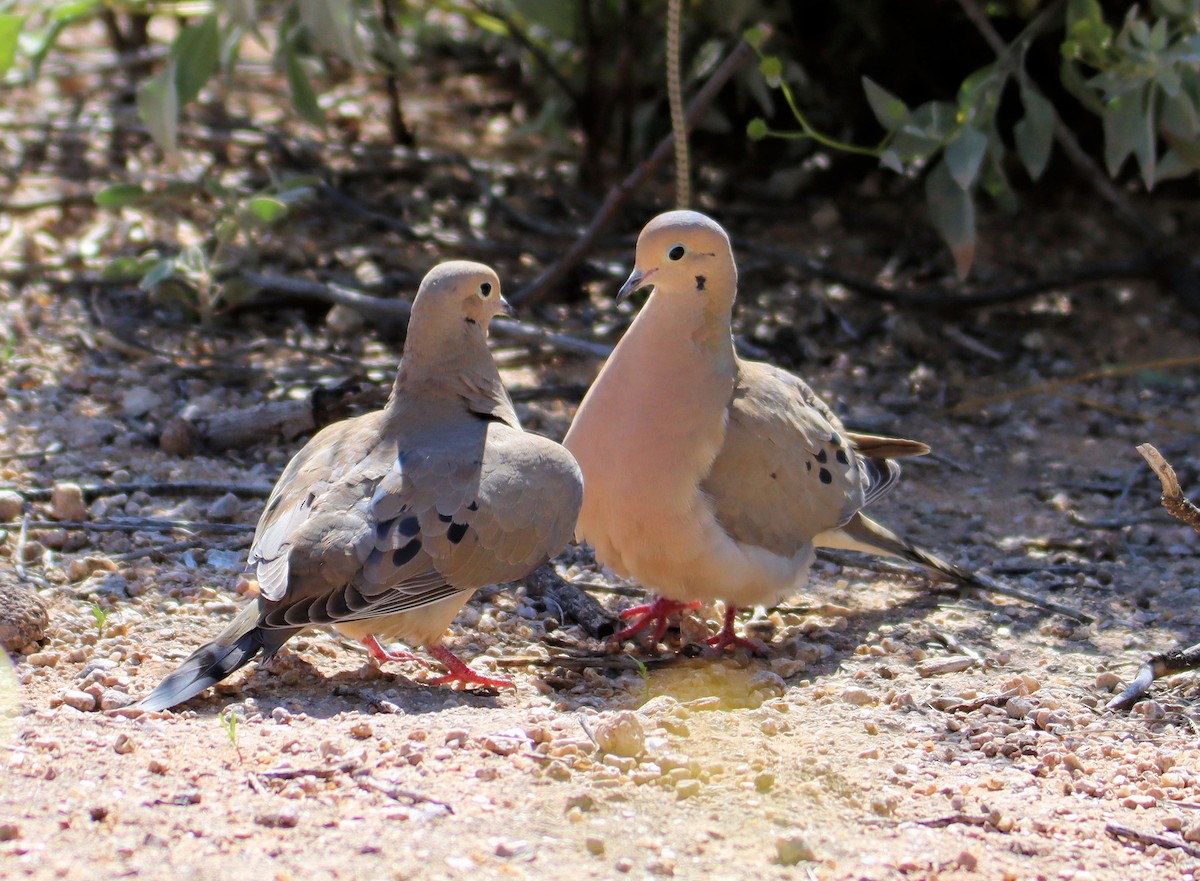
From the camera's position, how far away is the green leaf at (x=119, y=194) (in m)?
5.05

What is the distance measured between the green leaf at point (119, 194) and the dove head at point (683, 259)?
2293 mm

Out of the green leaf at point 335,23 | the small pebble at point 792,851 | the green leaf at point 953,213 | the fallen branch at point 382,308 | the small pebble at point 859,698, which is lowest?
the small pebble at point 859,698

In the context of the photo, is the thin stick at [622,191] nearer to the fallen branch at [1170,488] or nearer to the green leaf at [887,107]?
the green leaf at [887,107]

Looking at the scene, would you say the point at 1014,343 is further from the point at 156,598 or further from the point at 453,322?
the point at 156,598

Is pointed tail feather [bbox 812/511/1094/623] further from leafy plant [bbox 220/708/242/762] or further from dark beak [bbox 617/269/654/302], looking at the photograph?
leafy plant [bbox 220/708/242/762]

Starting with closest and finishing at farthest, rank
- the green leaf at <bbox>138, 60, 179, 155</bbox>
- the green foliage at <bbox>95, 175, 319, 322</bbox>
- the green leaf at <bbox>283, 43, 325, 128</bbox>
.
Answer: the green foliage at <bbox>95, 175, 319, 322</bbox> → the green leaf at <bbox>138, 60, 179, 155</bbox> → the green leaf at <bbox>283, 43, 325, 128</bbox>

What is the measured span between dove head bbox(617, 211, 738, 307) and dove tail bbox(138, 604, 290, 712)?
1.25m

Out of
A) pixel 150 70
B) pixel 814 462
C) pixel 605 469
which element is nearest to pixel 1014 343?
pixel 814 462

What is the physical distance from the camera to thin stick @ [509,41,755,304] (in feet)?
17.3

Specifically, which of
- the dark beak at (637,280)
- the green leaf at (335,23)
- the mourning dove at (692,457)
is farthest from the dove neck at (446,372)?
the green leaf at (335,23)

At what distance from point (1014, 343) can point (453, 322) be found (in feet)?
9.78

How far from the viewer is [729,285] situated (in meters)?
3.84

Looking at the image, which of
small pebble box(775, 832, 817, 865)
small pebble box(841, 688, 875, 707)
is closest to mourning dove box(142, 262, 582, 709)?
small pebble box(841, 688, 875, 707)

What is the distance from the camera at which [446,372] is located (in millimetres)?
3842
